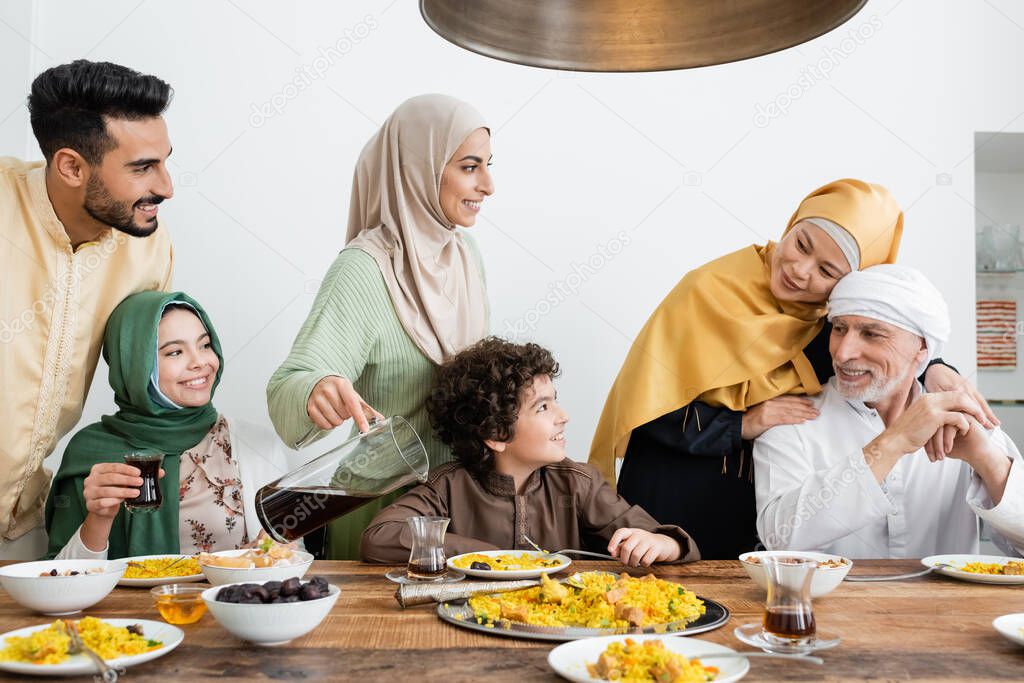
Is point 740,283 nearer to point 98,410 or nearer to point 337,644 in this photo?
point 337,644

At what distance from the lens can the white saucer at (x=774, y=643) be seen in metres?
1.28

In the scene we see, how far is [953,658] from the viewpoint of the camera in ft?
4.20

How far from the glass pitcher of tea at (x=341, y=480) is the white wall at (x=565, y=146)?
173cm

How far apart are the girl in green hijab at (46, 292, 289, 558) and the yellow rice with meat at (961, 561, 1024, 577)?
1713 mm

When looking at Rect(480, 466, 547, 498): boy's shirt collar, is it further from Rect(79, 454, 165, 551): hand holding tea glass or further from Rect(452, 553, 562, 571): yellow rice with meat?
Rect(79, 454, 165, 551): hand holding tea glass

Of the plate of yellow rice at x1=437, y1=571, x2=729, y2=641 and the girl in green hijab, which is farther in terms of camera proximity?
the girl in green hijab

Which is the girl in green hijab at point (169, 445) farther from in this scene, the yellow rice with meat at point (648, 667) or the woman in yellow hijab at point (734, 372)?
the yellow rice with meat at point (648, 667)

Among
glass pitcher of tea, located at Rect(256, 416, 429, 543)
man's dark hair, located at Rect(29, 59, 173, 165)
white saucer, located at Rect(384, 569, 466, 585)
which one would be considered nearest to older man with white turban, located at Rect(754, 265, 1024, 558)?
white saucer, located at Rect(384, 569, 466, 585)

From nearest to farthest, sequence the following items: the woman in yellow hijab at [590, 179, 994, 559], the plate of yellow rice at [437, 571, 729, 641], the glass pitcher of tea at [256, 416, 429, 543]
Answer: the plate of yellow rice at [437, 571, 729, 641]
the glass pitcher of tea at [256, 416, 429, 543]
the woman in yellow hijab at [590, 179, 994, 559]

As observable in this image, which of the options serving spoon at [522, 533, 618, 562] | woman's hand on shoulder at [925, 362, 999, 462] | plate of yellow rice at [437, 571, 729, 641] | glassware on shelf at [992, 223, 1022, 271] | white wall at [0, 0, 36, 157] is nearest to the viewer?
plate of yellow rice at [437, 571, 729, 641]

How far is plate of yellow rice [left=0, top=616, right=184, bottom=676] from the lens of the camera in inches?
46.4

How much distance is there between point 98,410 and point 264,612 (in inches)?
89.4

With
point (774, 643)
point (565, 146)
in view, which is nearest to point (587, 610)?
point (774, 643)

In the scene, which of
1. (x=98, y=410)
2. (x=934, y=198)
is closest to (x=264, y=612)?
(x=98, y=410)
